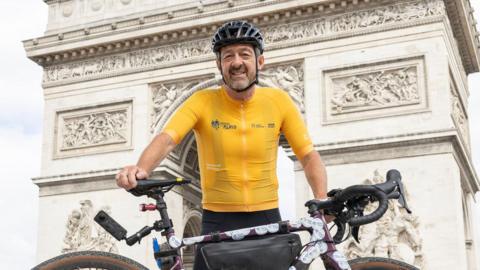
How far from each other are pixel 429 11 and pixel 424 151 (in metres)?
3.20

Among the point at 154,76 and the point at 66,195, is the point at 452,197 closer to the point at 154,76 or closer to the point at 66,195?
the point at 154,76

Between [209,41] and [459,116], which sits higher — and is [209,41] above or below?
above

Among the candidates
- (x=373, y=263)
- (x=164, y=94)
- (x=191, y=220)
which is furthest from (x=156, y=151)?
(x=191, y=220)

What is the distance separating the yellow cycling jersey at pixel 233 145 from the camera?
312 centimetres

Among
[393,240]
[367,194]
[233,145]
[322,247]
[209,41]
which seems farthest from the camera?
[209,41]

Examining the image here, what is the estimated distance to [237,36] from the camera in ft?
10.1

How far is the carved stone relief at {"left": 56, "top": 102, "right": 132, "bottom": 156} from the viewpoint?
19.8m

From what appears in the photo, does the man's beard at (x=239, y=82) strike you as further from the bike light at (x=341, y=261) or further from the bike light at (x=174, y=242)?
the bike light at (x=341, y=261)

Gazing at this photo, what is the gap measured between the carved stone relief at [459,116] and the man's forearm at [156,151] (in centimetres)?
1491

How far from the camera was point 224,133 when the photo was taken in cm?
313

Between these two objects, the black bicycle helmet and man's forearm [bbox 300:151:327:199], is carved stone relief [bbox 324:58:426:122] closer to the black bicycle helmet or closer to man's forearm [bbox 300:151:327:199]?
man's forearm [bbox 300:151:327:199]

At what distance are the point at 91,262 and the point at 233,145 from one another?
2.45 feet

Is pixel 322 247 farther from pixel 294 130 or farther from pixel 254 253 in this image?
pixel 294 130

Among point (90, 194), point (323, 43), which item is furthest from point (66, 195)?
point (323, 43)
